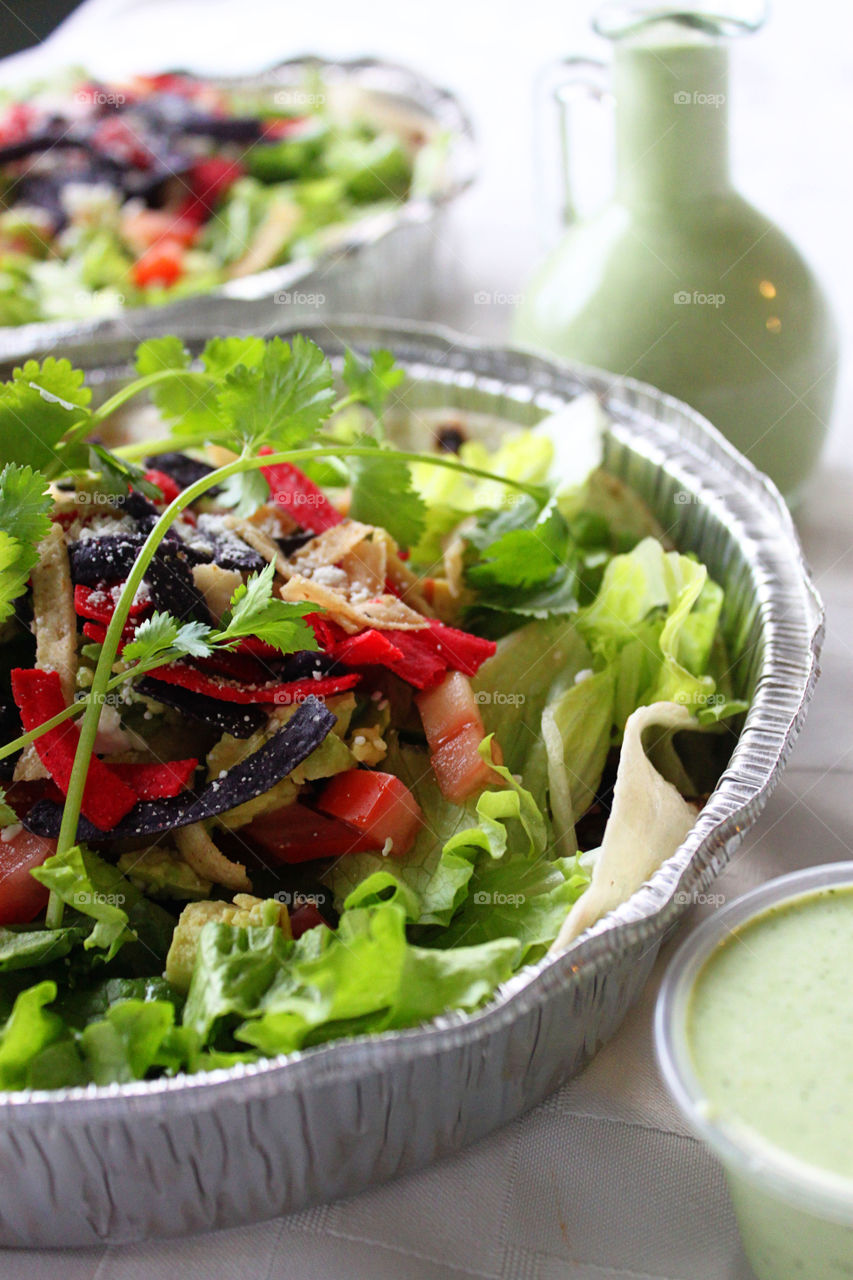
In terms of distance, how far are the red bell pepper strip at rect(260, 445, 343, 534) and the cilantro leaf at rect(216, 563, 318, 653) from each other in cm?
41

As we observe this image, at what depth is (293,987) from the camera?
4.68 feet

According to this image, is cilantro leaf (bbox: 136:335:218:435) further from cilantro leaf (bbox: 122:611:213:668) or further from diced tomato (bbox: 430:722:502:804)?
diced tomato (bbox: 430:722:502:804)

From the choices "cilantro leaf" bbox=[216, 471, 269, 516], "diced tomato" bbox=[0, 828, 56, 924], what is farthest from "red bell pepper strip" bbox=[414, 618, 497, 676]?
"diced tomato" bbox=[0, 828, 56, 924]

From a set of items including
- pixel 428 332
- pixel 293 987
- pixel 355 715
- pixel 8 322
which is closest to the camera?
pixel 293 987

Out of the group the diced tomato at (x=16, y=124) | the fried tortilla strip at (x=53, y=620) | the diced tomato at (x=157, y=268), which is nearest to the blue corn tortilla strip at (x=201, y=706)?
the fried tortilla strip at (x=53, y=620)

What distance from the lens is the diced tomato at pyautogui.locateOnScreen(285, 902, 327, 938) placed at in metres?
1.59

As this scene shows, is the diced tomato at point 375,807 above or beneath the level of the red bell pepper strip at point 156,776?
beneath

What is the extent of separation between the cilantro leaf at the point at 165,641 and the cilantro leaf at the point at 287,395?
0.39 m

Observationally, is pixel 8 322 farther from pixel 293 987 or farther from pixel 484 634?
pixel 293 987

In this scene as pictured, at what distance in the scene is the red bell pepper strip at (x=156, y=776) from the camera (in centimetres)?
166

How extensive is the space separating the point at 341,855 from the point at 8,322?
7.80 feet

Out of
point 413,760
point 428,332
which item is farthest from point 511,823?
point 428,332

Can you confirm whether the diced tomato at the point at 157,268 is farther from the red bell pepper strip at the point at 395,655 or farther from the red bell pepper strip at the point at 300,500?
the red bell pepper strip at the point at 395,655

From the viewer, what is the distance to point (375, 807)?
1681 mm
